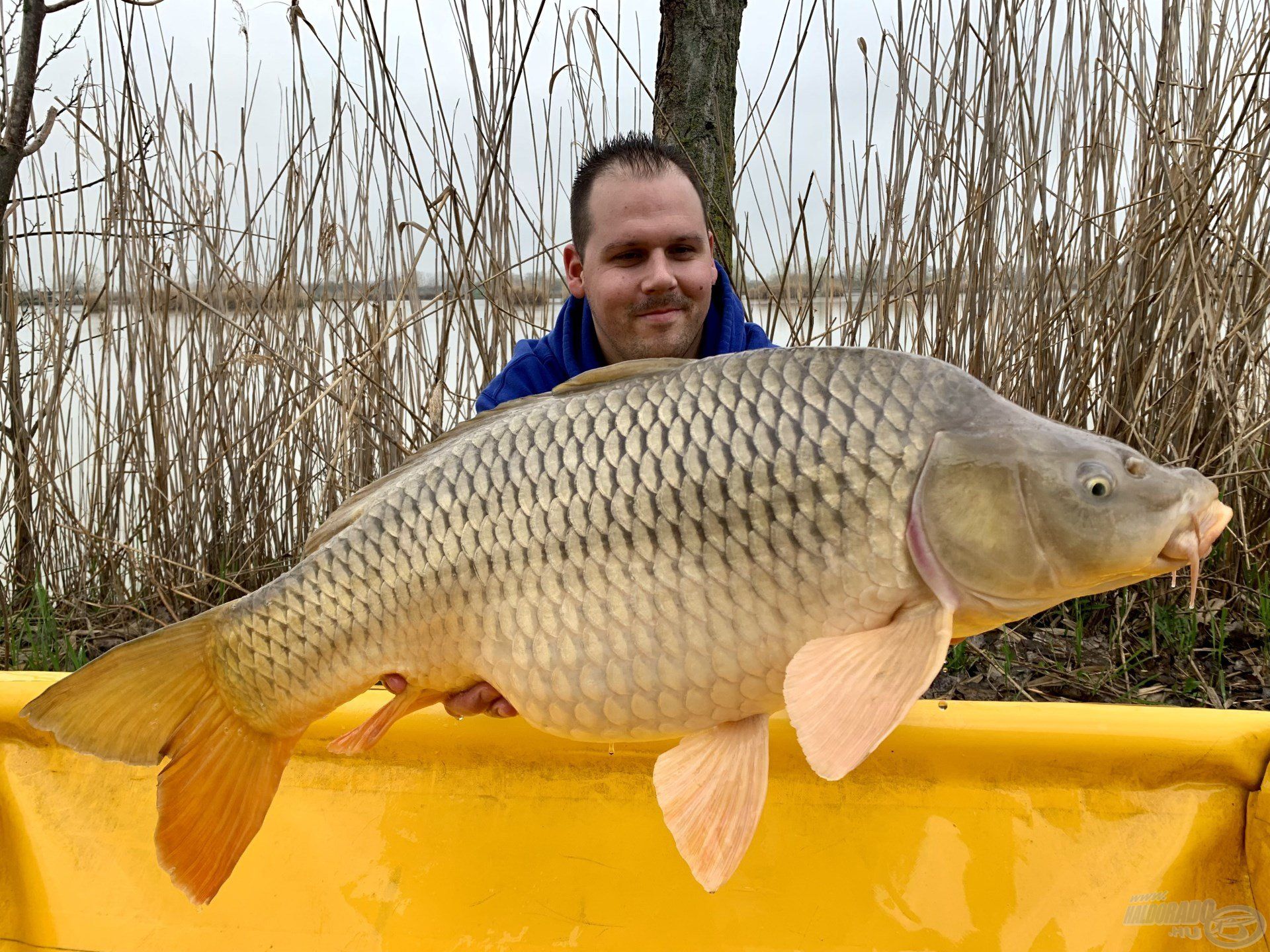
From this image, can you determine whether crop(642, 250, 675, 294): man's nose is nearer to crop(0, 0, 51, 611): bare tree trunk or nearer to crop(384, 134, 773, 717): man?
crop(384, 134, 773, 717): man

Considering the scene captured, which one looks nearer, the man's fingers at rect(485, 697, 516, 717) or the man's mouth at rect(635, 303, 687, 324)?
the man's fingers at rect(485, 697, 516, 717)

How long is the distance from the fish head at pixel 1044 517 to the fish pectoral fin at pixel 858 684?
4 centimetres

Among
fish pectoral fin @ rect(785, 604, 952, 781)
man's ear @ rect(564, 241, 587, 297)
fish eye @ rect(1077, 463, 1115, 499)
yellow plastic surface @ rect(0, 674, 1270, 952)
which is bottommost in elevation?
yellow plastic surface @ rect(0, 674, 1270, 952)

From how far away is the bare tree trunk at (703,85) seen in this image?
1.86m

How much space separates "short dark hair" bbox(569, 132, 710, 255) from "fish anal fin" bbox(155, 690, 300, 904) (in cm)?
85

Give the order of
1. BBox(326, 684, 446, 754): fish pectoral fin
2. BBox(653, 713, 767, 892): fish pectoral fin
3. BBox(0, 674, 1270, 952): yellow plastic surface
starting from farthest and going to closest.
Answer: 1. BBox(0, 674, 1270, 952): yellow plastic surface
2. BBox(326, 684, 446, 754): fish pectoral fin
3. BBox(653, 713, 767, 892): fish pectoral fin

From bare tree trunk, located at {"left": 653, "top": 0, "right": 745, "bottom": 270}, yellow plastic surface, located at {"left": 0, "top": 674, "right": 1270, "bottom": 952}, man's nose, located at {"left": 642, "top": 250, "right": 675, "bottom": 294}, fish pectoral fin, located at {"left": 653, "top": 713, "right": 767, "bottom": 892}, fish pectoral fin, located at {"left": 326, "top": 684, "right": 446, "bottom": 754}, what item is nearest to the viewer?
fish pectoral fin, located at {"left": 653, "top": 713, "right": 767, "bottom": 892}

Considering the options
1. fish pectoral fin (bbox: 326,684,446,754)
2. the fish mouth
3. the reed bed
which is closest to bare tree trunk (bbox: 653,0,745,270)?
the reed bed

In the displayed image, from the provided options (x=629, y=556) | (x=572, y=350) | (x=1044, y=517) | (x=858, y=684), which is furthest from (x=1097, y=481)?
(x=572, y=350)

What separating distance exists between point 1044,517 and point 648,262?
0.80 metres

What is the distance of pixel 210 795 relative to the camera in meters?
0.86

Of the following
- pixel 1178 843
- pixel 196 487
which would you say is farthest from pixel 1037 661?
pixel 196 487

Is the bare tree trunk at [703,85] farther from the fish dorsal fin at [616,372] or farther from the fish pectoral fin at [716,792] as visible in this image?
the fish pectoral fin at [716,792]

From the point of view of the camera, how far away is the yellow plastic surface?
1.06 metres
